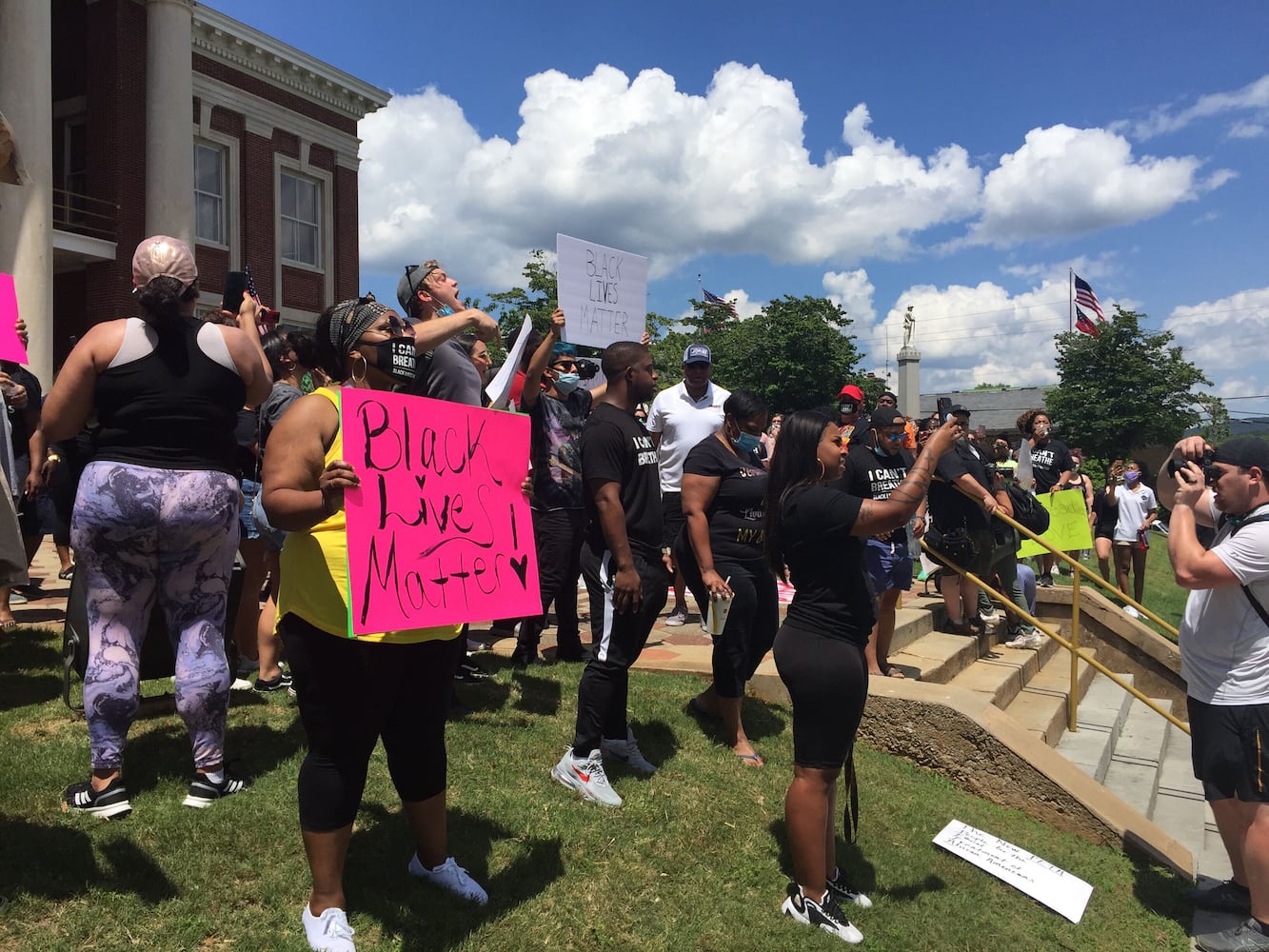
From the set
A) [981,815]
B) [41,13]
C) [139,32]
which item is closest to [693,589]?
[981,815]

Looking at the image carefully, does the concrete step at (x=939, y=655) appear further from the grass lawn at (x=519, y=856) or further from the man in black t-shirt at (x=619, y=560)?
the man in black t-shirt at (x=619, y=560)

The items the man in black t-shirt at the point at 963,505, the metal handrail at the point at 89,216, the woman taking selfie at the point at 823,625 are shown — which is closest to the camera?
the woman taking selfie at the point at 823,625

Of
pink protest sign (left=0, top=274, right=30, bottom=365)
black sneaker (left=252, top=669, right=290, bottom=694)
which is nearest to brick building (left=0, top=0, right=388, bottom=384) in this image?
pink protest sign (left=0, top=274, right=30, bottom=365)

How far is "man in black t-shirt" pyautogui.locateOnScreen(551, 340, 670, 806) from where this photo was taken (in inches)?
160

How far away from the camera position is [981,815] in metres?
4.98

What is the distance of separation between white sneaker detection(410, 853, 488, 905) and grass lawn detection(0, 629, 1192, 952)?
0.12ft

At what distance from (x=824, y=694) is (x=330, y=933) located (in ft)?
Answer: 6.05

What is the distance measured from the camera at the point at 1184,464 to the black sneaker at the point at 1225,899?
Answer: 1.97 metres

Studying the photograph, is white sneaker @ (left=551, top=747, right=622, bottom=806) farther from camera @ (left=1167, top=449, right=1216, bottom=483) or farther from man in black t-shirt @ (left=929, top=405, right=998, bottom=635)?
man in black t-shirt @ (left=929, top=405, right=998, bottom=635)

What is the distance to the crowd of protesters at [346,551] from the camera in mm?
2705

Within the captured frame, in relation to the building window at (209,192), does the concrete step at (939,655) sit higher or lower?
lower

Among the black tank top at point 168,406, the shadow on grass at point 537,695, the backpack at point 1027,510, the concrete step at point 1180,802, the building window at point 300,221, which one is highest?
the building window at point 300,221

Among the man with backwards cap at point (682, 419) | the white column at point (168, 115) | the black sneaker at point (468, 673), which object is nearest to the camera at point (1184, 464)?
the man with backwards cap at point (682, 419)

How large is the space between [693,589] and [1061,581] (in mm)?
9286
